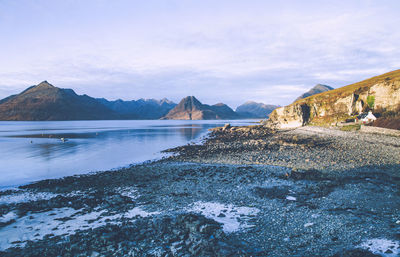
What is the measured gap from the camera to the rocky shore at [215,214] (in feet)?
26.5

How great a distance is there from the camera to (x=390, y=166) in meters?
18.2

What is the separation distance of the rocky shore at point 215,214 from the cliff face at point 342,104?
120 feet

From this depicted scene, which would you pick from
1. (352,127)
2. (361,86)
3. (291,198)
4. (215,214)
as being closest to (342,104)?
(361,86)

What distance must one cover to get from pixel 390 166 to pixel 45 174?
32.2 meters

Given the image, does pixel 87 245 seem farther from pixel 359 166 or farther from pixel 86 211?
pixel 359 166

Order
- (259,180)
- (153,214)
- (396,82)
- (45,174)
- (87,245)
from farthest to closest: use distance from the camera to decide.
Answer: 1. (396,82)
2. (45,174)
3. (259,180)
4. (153,214)
5. (87,245)

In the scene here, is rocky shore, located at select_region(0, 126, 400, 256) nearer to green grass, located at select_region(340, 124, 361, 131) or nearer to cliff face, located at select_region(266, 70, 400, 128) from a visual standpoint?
green grass, located at select_region(340, 124, 361, 131)

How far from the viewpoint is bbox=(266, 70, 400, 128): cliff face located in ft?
152

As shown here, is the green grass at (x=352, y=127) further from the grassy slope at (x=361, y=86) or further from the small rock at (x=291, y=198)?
the small rock at (x=291, y=198)

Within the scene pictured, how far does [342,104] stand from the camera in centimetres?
6172

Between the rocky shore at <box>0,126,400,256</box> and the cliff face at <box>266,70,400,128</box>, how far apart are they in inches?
1441

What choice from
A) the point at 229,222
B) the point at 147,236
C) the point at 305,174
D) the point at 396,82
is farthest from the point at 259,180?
the point at 396,82

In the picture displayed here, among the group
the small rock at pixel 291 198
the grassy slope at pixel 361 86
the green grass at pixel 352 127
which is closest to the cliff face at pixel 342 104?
the grassy slope at pixel 361 86

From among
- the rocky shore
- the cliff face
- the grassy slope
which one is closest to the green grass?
the cliff face
